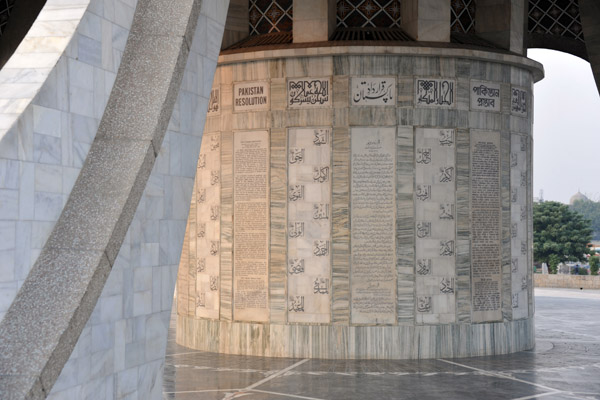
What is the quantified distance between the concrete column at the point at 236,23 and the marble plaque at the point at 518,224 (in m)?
6.49

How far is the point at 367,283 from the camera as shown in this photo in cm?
1702

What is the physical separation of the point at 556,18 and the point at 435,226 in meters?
8.13

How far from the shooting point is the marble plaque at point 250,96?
17.6 meters

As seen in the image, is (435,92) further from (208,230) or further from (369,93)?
(208,230)

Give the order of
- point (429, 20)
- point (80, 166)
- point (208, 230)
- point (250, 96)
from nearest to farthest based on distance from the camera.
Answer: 1. point (80, 166)
2. point (250, 96)
3. point (429, 20)
4. point (208, 230)

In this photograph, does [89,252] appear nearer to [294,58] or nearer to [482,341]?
[294,58]

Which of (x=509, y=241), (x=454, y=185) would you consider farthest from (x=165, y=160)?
(x=509, y=241)

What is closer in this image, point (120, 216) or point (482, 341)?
point (120, 216)

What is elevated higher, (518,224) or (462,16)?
(462,16)

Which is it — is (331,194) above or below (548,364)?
above

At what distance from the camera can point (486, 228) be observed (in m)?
17.8

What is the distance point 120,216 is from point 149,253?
0.84m

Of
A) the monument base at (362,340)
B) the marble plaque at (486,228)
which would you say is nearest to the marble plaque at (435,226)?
the monument base at (362,340)

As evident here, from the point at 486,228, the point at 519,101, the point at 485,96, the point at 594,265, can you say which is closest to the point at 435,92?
the point at 485,96
